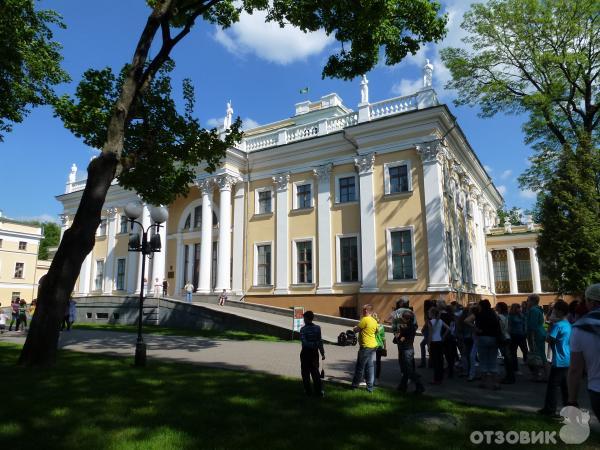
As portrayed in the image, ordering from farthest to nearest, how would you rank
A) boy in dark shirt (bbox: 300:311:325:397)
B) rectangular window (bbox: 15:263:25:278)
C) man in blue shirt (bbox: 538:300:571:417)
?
rectangular window (bbox: 15:263:25:278)
boy in dark shirt (bbox: 300:311:325:397)
man in blue shirt (bbox: 538:300:571:417)

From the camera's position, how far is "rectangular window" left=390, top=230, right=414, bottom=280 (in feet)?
71.8

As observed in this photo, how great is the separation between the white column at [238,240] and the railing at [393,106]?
974 cm

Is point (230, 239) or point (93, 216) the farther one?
point (230, 239)

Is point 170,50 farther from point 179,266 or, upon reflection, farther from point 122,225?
point 122,225

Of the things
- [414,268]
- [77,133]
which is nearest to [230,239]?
[414,268]

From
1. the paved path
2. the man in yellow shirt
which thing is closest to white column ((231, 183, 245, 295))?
the paved path

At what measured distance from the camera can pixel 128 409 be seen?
6.60m

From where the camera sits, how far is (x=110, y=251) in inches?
1318

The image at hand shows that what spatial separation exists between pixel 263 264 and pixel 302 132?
339 inches

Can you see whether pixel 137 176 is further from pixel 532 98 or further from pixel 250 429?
pixel 532 98

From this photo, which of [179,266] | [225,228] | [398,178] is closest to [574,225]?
[398,178]

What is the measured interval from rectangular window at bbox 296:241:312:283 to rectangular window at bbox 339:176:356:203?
333 centimetres

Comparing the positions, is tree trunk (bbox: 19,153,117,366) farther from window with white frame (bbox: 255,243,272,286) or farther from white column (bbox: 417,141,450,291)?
window with white frame (bbox: 255,243,272,286)

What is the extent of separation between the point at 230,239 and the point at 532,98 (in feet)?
60.6
